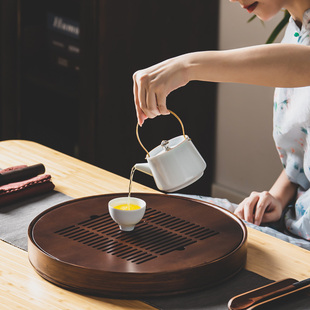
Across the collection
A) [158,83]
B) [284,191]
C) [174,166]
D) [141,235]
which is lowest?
[284,191]

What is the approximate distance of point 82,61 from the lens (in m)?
2.77

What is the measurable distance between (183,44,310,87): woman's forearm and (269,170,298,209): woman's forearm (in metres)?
0.63

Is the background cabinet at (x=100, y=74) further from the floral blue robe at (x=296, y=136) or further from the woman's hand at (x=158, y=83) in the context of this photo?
the woman's hand at (x=158, y=83)

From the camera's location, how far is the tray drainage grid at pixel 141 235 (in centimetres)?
116

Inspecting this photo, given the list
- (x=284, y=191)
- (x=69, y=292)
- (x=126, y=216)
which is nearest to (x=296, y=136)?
(x=284, y=191)

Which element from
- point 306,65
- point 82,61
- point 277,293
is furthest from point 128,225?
point 82,61

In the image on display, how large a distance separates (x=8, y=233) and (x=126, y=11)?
5.41 feet

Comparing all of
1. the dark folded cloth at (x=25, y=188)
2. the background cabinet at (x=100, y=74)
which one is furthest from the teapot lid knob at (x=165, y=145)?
the background cabinet at (x=100, y=74)

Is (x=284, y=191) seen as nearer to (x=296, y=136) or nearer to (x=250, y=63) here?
(x=296, y=136)

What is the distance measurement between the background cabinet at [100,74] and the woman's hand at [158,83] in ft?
5.12

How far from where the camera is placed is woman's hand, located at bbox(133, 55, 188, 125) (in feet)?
3.88

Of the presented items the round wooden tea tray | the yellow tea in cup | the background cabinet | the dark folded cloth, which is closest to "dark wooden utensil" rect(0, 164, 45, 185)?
the dark folded cloth

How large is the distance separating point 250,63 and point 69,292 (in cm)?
53

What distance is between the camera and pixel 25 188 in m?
1.50
